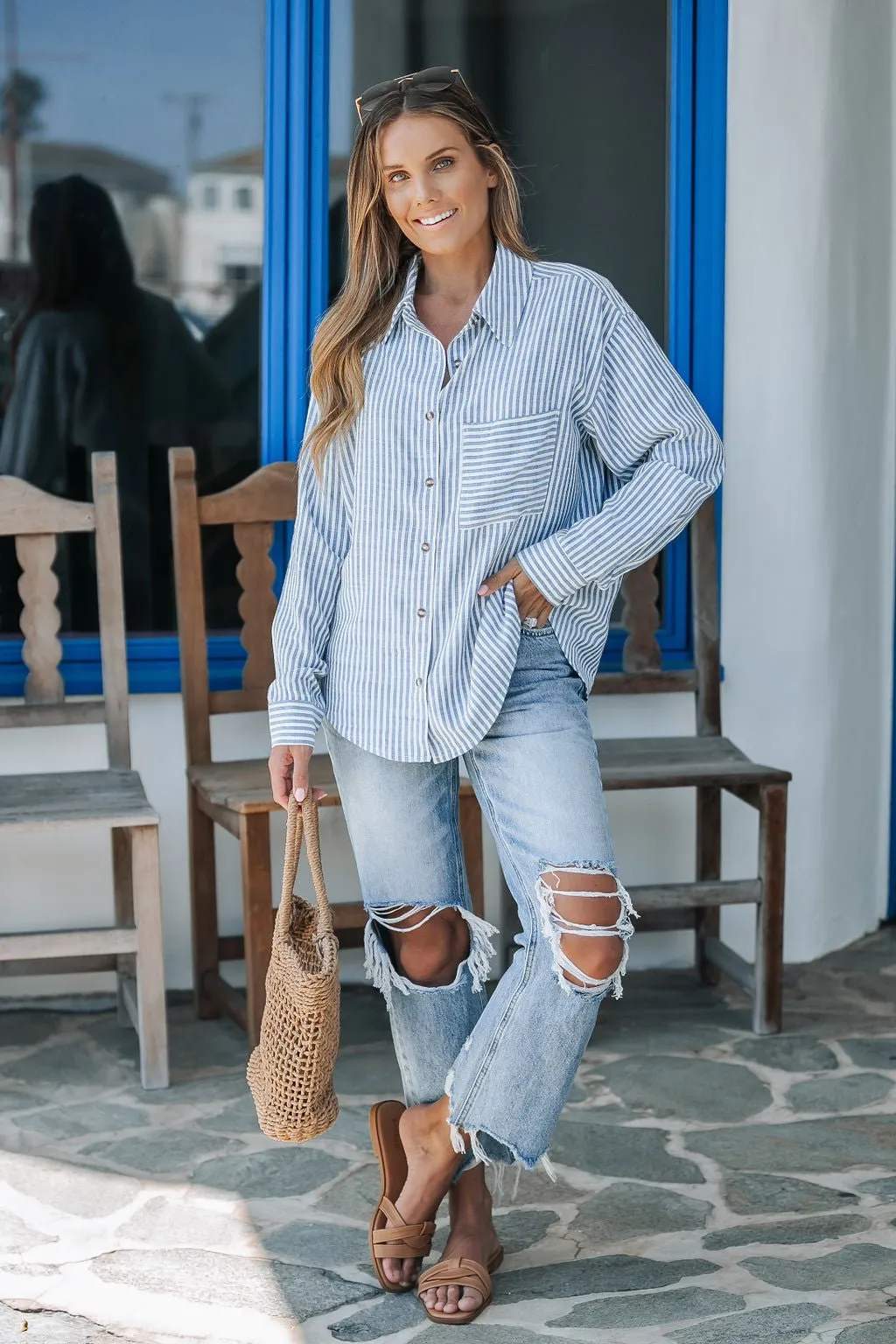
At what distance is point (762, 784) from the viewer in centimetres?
339

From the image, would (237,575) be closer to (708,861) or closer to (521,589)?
(708,861)

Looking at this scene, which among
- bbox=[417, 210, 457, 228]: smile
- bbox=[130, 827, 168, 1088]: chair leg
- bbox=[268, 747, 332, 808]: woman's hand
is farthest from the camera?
→ bbox=[130, 827, 168, 1088]: chair leg

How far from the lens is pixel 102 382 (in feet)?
12.1

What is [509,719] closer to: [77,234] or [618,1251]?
[618,1251]

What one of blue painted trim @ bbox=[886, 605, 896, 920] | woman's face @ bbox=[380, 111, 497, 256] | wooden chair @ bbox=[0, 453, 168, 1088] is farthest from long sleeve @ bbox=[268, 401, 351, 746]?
blue painted trim @ bbox=[886, 605, 896, 920]

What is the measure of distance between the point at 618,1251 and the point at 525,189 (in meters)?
2.47

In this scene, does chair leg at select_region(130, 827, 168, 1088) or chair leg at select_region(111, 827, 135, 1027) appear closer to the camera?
chair leg at select_region(130, 827, 168, 1088)

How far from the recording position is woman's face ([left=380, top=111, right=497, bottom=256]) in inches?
84.0

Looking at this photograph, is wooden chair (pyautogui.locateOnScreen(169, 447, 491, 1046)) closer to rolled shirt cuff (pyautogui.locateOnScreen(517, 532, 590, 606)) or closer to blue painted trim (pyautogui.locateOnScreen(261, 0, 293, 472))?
blue painted trim (pyautogui.locateOnScreen(261, 0, 293, 472))

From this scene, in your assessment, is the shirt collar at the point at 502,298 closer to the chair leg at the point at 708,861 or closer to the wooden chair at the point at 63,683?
the wooden chair at the point at 63,683

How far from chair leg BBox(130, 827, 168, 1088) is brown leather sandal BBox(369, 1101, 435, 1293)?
36.4 inches

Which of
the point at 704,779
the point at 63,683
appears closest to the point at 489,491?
the point at 704,779

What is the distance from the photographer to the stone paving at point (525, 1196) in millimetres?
2225

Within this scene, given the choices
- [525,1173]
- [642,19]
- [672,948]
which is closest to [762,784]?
[672,948]
